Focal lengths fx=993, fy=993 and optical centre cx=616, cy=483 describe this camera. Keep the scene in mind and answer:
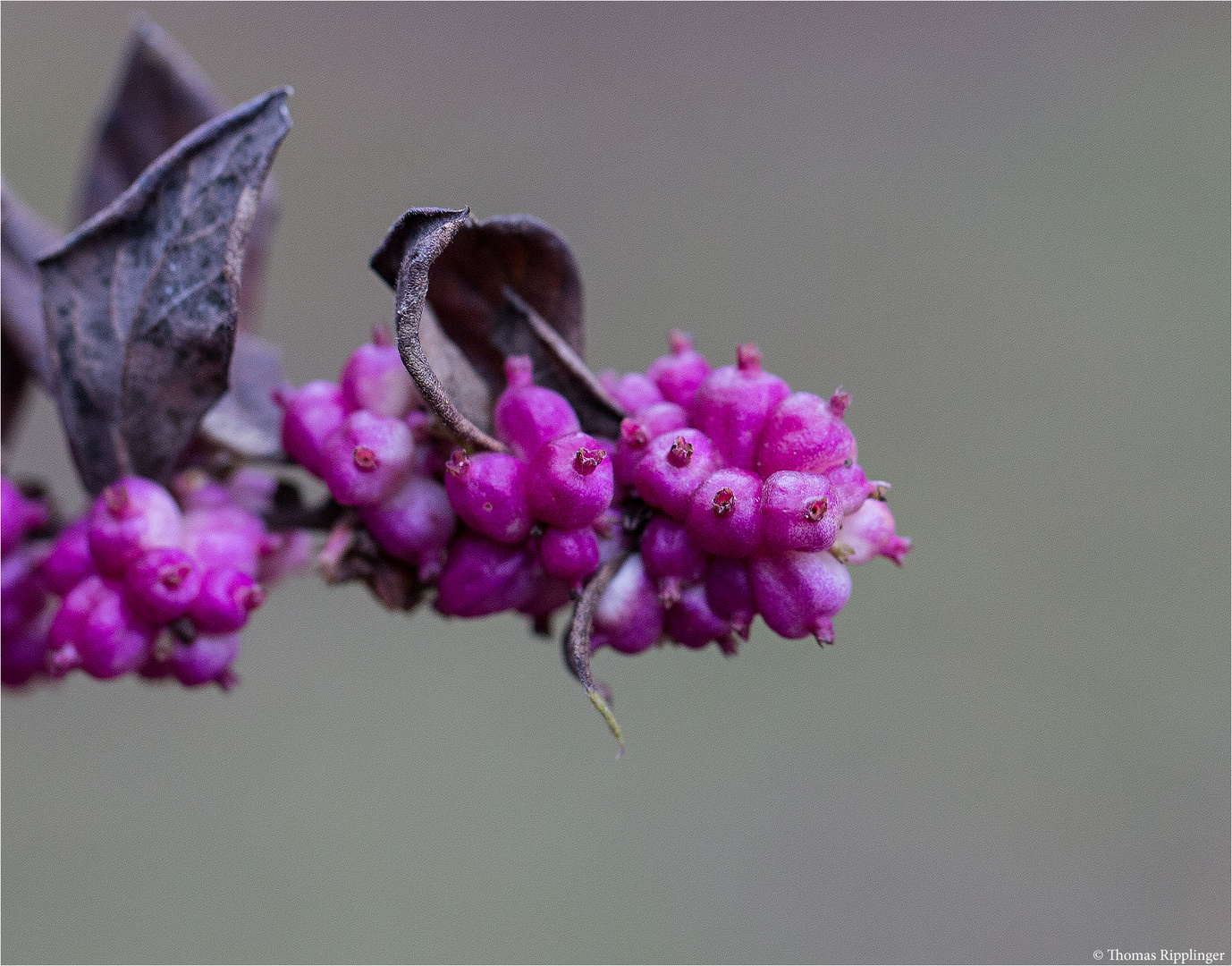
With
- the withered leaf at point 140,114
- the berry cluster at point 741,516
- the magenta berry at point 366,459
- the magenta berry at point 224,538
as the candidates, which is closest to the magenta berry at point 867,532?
the berry cluster at point 741,516

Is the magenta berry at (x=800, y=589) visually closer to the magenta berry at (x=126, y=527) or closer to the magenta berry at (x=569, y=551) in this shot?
the magenta berry at (x=569, y=551)

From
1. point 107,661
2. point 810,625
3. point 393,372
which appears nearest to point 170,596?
point 107,661

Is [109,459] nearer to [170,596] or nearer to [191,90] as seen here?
[170,596]

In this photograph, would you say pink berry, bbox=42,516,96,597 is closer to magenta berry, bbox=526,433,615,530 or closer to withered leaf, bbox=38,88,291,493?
withered leaf, bbox=38,88,291,493

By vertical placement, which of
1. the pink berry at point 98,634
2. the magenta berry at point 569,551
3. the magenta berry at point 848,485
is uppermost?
the magenta berry at point 848,485

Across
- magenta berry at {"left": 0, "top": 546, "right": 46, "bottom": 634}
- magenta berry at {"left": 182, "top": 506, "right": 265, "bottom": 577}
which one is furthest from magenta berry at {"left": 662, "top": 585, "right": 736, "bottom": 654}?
magenta berry at {"left": 0, "top": 546, "right": 46, "bottom": 634}

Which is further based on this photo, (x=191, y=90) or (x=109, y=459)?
(x=191, y=90)

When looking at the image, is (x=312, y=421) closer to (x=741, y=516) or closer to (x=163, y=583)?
(x=163, y=583)
